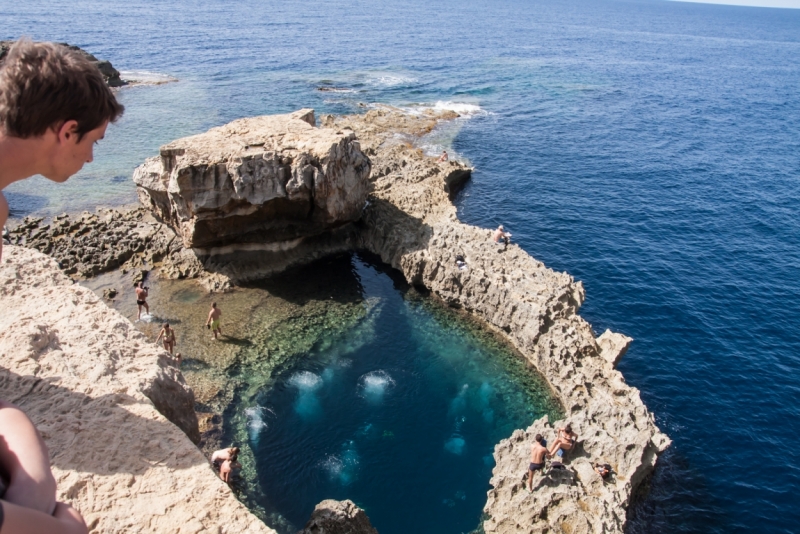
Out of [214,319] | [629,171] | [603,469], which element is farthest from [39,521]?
[629,171]

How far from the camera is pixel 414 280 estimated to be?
3541 centimetres

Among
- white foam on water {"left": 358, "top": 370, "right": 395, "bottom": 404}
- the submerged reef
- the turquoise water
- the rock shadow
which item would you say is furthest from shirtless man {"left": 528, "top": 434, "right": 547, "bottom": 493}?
the rock shadow

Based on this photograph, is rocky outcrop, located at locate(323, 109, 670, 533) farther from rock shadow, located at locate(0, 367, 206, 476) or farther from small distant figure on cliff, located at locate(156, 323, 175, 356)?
rock shadow, located at locate(0, 367, 206, 476)

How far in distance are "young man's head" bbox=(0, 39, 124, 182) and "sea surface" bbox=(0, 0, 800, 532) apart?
23813 millimetres

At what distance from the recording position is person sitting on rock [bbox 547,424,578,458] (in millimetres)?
22641

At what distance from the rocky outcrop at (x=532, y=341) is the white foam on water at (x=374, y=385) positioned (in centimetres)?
638

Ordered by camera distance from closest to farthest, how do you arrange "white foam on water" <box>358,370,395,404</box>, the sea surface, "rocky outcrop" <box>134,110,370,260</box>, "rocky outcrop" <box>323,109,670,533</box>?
"rocky outcrop" <box>323,109,670,533</box> → "white foam on water" <box>358,370,395,404</box> → the sea surface → "rocky outcrop" <box>134,110,370,260</box>

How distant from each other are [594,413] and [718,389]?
9.97 m

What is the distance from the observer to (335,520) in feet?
54.6

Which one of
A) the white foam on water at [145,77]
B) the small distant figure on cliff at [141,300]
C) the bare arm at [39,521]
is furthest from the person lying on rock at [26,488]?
the white foam on water at [145,77]

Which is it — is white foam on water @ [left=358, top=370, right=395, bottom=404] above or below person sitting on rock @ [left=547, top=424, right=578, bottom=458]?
below

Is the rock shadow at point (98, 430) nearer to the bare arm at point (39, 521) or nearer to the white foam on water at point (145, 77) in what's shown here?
the bare arm at point (39, 521)

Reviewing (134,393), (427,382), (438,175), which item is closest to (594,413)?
(427,382)

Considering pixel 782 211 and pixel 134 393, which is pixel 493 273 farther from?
pixel 782 211
